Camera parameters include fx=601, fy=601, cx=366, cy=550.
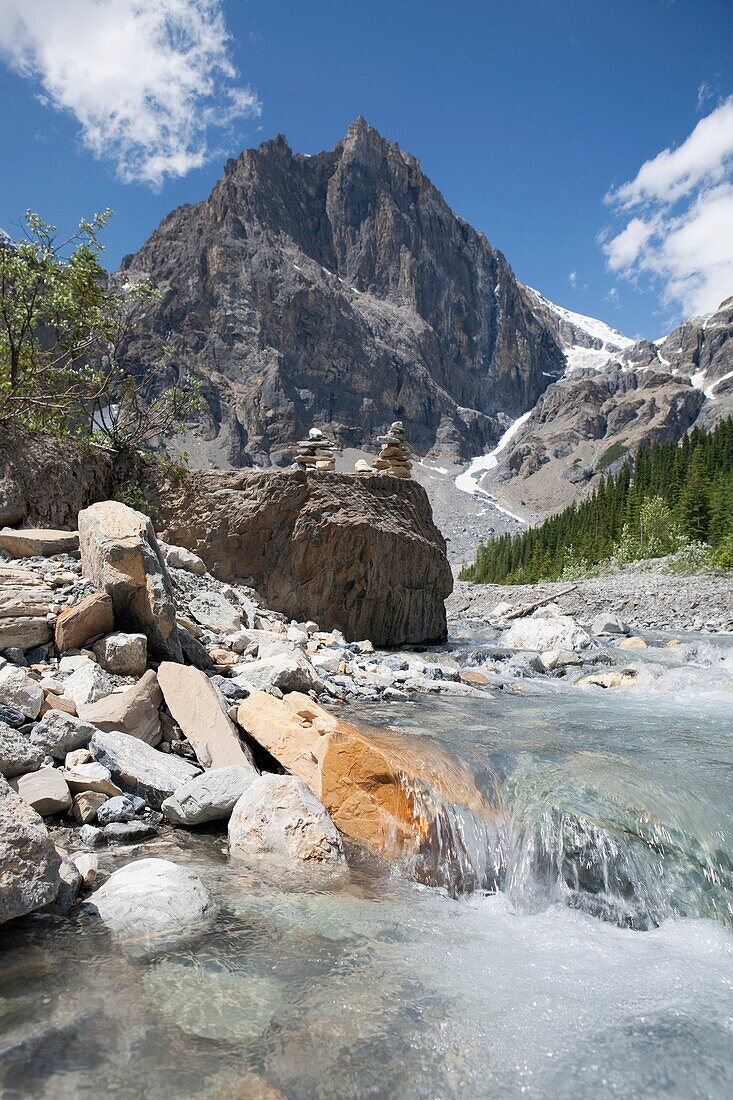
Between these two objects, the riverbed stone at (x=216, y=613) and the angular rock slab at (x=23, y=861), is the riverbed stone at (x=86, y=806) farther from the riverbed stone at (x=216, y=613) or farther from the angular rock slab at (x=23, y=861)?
the riverbed stone at (x=216, y=613)

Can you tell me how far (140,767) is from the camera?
5480 mm

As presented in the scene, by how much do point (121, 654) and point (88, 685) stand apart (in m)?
0.75

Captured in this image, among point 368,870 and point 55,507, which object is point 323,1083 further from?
point 55,507

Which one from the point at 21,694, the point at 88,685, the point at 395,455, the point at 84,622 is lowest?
the point at 88,685

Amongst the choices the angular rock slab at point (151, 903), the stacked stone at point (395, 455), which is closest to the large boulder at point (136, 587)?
the angular rock slab at point (151, 903)

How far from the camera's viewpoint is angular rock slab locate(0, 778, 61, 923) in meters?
3.15

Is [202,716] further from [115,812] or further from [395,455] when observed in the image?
[395,455]

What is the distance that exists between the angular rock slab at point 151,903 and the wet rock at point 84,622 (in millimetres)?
4096

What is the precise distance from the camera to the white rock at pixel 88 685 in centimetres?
653

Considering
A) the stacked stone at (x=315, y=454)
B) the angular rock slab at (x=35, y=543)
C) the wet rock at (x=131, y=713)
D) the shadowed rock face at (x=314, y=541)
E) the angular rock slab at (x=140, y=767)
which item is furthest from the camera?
A: the stacked stone at (x=315, y=454)

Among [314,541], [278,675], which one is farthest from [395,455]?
[278,675]

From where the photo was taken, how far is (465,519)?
182375 mm

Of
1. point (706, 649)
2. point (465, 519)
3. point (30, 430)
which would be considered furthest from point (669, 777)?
point (465, 519)

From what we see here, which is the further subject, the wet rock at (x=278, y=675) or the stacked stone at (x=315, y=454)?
the stacked stone at (x=315, y=454)
